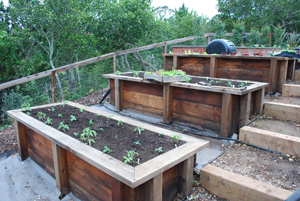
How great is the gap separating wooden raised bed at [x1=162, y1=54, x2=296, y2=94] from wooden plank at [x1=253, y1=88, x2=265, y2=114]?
904 millimetres

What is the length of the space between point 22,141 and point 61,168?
1.19 meters

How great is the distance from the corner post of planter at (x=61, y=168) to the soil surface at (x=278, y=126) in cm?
248

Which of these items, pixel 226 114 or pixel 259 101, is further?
pixel 259 101

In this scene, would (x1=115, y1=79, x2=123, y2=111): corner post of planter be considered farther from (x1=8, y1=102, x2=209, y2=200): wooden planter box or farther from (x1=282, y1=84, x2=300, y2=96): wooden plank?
(x1=282, y1=84, x2=300, y2=96): wooden plank

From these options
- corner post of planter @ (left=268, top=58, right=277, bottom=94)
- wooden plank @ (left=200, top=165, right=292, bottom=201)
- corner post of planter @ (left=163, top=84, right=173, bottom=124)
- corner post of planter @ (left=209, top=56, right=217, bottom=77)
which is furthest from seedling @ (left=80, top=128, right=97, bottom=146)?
corner post of planter @ (left=268, top=58, right=277, bottom=94)

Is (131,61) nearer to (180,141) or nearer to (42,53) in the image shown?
(42,53)

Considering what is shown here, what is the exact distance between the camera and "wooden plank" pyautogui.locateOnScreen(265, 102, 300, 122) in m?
3.45

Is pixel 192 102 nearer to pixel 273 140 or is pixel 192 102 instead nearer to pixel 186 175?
pixel 273 140

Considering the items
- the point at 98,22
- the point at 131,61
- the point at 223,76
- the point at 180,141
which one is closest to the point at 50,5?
the point at 98,22

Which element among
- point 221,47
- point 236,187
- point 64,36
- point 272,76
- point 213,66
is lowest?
point 236,187

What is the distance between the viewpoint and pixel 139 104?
14.5 ft

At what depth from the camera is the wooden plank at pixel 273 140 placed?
8.82 ft

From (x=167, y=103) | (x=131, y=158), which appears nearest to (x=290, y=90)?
(x=167, y=103)

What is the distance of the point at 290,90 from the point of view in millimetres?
4273
